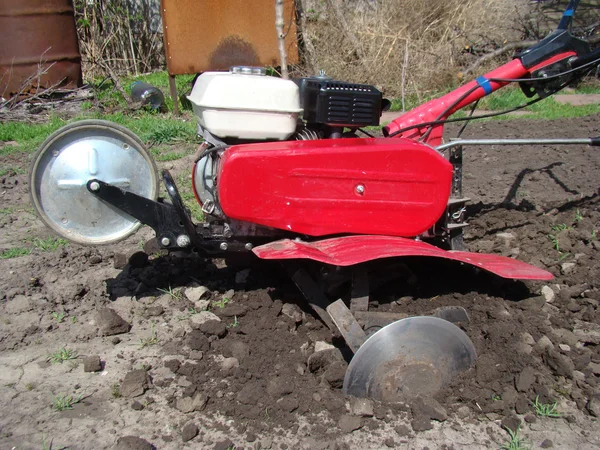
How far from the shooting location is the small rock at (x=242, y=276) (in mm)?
3852

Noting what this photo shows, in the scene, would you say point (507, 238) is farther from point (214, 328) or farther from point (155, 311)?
point (155, 311)

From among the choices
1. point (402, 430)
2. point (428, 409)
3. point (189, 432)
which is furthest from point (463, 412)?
point (189, 432)

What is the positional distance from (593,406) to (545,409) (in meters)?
0.21

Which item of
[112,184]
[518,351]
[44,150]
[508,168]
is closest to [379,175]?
[518,351]

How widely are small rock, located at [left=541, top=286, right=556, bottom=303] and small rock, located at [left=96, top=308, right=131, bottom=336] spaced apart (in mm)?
2349

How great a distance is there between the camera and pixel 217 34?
337 inches

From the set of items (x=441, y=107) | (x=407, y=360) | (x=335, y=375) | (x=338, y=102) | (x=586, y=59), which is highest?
(x=586, y=59)

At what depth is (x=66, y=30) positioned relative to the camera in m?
9.04

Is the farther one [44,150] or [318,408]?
[44,150]

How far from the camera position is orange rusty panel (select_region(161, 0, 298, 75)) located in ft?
27.2

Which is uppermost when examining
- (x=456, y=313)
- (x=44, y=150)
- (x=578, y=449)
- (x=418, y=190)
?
(x=44, y=150)

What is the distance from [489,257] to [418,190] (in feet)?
1.82

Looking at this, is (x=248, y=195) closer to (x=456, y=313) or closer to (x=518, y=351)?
(x=456, y=313)

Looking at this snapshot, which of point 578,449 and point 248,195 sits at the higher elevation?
point 248,195
